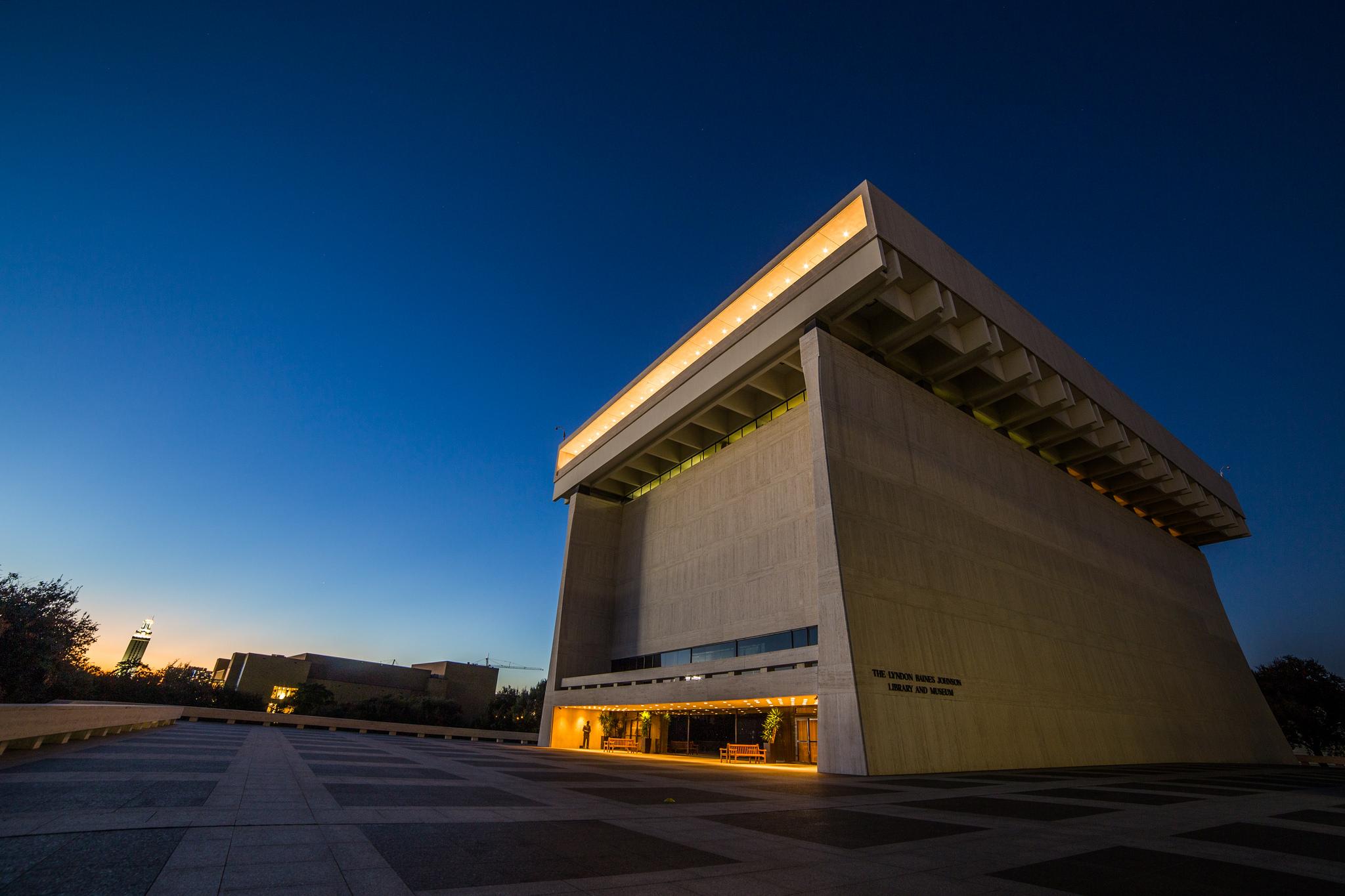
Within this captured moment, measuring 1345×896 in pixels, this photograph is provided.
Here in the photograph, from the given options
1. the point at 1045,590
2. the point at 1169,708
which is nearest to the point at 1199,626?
the point at 1169,708

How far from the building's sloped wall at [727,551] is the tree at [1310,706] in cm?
5280

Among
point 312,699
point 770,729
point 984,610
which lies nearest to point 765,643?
point 770,729

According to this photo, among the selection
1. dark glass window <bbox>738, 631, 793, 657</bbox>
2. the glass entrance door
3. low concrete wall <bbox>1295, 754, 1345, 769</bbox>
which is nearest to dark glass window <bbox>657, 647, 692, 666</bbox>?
dark glass window <bbox>738, 631, 793, 657</bbox>

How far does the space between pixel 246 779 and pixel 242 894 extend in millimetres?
7501

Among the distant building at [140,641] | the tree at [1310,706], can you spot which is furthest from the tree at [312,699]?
the distant building at [140,641]

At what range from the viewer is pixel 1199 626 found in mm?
42125

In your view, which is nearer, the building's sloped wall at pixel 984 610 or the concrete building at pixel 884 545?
the building's sloped wall at pixel 984 610

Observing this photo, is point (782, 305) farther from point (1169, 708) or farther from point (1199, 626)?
point (1199, 626)

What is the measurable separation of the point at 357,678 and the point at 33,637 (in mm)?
43295

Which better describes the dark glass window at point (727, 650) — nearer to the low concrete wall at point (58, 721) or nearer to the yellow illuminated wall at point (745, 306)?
the yellow illuminated wall at point (745, 306)

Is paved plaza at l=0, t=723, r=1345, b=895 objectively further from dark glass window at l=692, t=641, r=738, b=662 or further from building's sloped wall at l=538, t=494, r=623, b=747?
building's sloped wall at l=538, t=494, r=623, b=747

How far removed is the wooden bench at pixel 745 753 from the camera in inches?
1030

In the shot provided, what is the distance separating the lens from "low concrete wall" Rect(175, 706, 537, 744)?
40656 millimetres

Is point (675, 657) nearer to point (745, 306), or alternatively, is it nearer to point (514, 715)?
point (745, 306)
